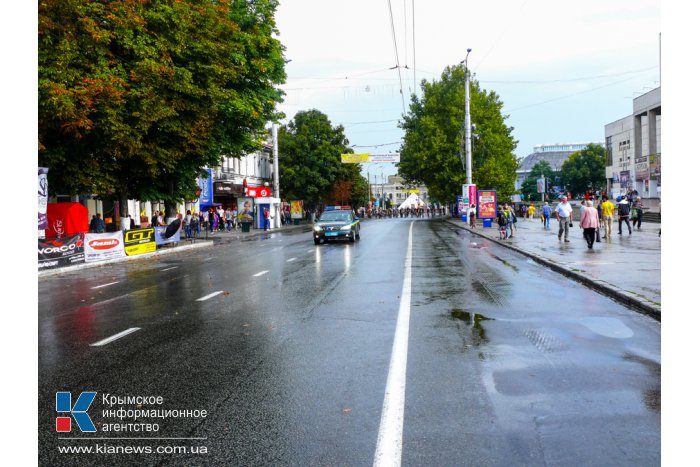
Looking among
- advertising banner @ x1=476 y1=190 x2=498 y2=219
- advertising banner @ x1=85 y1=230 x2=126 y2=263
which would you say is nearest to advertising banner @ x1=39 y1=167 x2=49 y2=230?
advertising banner @ x1=85 y1=230 x2=126 y2=263

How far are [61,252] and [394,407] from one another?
18.6m

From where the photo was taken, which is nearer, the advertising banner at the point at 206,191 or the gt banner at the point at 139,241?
the gt banner at the point at 139,241

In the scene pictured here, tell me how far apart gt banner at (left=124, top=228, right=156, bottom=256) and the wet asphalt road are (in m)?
13.1

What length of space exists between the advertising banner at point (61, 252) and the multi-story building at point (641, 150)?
174 ft

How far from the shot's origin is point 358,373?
6289 mm

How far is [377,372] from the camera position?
20.8 feet

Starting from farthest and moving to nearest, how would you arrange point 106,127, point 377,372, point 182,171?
point 182,171 < point 106,127 < point 377,372

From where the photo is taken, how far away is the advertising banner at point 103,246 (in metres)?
23.0

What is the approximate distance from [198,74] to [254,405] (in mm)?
24470

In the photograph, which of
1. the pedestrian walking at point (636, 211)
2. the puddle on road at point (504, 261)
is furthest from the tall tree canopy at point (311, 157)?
the puddle on road at point (504, 261)

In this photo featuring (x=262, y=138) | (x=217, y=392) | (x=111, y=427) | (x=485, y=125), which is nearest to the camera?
(x=111, y=427)

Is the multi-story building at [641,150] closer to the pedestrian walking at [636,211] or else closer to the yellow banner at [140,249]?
the pedestrian walking at [636,211]
